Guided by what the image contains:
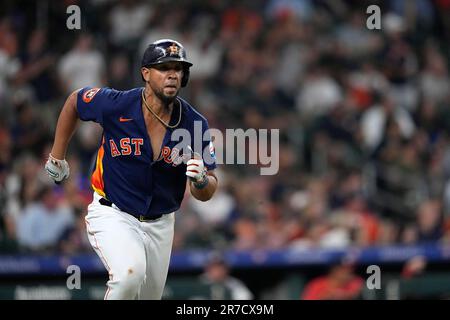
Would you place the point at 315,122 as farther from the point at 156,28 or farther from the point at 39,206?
the point at 39,206

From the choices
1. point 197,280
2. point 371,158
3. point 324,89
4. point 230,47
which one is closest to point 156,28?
point 230,47

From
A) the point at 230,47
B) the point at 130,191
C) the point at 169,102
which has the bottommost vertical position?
the point at 130,191

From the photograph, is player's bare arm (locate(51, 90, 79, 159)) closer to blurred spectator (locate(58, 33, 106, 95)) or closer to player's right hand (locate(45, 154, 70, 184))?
player's right hand (locate(45, 154, 70, 184))

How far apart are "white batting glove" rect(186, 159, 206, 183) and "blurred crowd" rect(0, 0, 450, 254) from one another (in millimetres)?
4484

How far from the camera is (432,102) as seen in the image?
1395 centimetres

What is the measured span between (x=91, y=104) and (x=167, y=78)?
1.89ft

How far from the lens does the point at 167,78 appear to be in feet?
21.4

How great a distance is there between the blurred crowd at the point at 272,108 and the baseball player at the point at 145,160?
393 cm

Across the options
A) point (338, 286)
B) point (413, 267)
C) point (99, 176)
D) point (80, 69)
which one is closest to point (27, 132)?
point (80, 69)

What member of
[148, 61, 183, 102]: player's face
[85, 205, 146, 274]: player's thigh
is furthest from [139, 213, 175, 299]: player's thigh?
[148, 61, 183, 102]: player's face

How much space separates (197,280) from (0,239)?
2.08 m

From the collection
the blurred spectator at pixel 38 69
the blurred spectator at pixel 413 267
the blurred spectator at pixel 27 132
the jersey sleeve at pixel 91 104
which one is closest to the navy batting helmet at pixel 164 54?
the jersey sleeve at pixel 91 104

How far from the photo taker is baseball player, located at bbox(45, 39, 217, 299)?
653 centimetres

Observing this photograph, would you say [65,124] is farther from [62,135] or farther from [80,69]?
[80,69]
